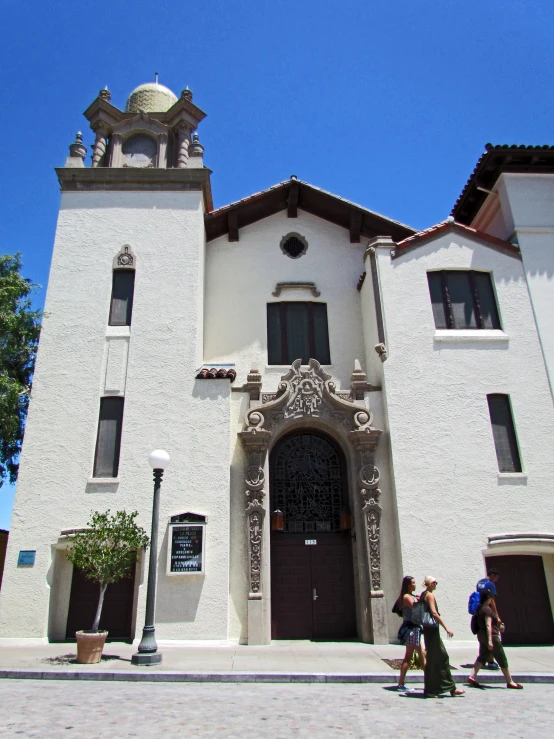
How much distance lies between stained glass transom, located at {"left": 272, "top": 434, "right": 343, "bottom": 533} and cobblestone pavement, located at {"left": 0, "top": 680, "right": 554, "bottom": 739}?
566 cm

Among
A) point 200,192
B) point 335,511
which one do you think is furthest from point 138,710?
point 200,192

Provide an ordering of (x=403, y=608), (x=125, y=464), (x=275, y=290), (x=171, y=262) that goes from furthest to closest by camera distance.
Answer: (x=275, y=290), (x=171, y=262), (x=125, y=464), (x=403, y=608)

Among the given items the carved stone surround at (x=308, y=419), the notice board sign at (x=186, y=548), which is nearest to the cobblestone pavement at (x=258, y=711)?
the notice board sign at (x=186, y=548)

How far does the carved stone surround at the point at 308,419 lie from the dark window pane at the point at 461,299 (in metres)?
3.35

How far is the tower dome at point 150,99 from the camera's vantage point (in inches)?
763

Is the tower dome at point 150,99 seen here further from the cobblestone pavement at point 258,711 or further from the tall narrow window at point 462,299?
the cobblestone pavement at point 258,711

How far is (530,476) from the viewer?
1370 cm

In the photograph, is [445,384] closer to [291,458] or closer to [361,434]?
[361,434]

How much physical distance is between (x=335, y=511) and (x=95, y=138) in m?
14.0

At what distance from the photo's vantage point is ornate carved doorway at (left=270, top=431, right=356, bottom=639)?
44.1ft

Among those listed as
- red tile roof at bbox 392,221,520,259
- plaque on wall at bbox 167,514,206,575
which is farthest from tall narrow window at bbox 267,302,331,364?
plaque on wall at bbox 167,514,206,575

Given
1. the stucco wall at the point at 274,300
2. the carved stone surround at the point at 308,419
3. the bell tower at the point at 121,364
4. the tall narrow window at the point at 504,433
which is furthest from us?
the stucco wall at the point at 274,300

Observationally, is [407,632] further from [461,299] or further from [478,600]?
[461,299]

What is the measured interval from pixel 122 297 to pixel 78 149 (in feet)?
17.4
